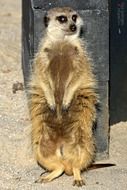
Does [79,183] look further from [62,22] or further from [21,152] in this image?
[62,22]

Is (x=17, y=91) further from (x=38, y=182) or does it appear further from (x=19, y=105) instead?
(x=38, y=182)

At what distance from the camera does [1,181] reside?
16.4 ft

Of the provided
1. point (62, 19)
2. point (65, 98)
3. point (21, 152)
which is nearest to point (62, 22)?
point (62, 19)

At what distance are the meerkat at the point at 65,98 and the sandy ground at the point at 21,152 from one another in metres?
0.11

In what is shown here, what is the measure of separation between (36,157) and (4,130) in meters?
0.62

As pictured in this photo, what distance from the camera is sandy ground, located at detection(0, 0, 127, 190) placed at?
4.98 m

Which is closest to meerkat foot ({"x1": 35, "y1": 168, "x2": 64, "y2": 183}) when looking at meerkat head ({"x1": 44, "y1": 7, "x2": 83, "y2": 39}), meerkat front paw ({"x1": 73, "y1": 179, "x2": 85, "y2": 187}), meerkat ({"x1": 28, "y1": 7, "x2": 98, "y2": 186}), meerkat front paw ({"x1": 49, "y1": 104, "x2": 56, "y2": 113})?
meerkat ({"x1": 28, "y1": 7, "x2": 98, "y2": 186})

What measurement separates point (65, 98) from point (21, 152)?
0.64 metres

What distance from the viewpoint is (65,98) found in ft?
16.6

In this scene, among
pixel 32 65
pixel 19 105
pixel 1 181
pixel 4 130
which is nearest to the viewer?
pixel 1 181

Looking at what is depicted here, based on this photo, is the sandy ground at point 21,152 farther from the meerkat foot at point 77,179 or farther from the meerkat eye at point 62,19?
the meerkat eye at point 62,19

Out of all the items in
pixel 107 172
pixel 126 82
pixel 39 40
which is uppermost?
pixel 39 40

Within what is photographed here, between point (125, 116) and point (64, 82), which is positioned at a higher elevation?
point (64, 82)

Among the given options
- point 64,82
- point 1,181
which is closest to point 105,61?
point 64,82
